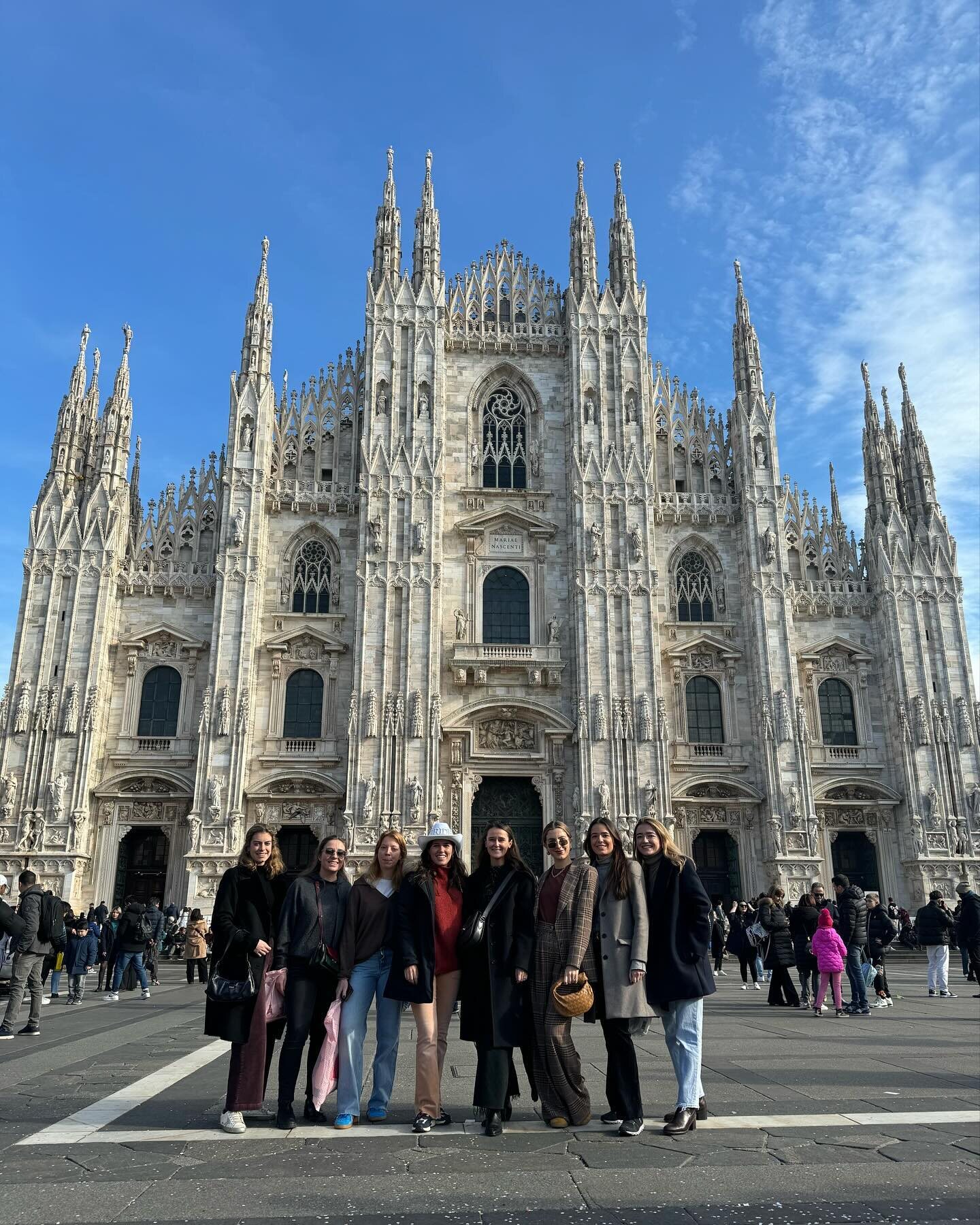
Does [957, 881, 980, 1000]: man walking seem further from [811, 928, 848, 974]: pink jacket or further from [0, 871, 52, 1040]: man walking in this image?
[0, 871, 52, 1040]: man walking

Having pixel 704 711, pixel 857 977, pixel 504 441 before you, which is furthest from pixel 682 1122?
pixel 504 441

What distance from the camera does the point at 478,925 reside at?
6.16 metres

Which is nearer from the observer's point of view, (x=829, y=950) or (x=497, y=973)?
(x=497, y=973)

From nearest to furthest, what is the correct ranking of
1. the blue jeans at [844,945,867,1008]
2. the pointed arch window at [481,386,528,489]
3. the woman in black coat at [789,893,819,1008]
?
the blue jeans at [844,945,867,1008]
the woman in black coat at [789,893,819,1008]
the pointed arch window at [481,386,528,489]

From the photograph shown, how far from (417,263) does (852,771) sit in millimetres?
21170

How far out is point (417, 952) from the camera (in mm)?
6164

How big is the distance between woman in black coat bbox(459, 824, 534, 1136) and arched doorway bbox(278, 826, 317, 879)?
21.9 m

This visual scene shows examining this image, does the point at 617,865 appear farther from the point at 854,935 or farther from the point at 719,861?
the point at 719,861

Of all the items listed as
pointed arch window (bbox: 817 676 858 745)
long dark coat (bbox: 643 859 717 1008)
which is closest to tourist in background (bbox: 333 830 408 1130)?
long dark coat (bbox: 643 859 717 1008)

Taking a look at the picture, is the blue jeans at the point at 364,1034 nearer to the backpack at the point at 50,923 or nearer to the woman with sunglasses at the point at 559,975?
the woman with sunglasses at the point at 559,975

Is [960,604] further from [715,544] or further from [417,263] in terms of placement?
[417,263]

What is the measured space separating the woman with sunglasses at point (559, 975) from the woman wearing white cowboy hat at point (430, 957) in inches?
22.4

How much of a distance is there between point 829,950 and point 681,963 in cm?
715

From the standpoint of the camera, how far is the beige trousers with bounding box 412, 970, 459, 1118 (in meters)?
5.96
